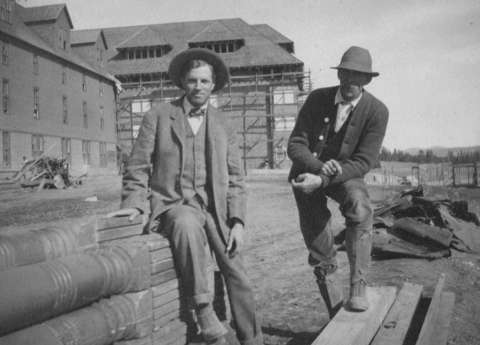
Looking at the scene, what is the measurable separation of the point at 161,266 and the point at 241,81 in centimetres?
3756

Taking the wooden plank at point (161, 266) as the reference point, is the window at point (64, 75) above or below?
above

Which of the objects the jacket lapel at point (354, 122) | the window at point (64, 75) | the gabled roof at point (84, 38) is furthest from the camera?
the gabled roof at point (84, 38)

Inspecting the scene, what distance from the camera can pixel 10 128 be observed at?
25.7m

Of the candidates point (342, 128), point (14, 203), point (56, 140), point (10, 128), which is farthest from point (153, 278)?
point (56, 140)

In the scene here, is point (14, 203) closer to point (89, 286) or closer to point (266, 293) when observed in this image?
point (266, 293)

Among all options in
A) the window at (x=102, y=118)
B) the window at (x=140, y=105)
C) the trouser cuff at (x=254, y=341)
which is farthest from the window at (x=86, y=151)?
the trouser cuff at (x=254, y=341)

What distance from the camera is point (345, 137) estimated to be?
3660mm

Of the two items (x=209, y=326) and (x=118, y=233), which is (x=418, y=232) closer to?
(x=209, y=326)

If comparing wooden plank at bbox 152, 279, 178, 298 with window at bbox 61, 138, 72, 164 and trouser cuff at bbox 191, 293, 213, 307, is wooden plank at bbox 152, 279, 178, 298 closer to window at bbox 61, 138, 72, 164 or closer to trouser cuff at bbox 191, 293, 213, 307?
trouser cuff at bbox 191, 293, 213, 307

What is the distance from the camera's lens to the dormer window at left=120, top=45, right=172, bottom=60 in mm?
41969

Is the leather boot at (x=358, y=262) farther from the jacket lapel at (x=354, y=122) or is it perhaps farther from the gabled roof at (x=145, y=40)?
the gabled roof at (x=145, y=40)

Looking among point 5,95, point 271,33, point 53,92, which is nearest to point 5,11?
point 5,95

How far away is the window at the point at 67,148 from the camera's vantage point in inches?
1238

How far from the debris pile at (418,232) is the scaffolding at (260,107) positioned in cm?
2852
